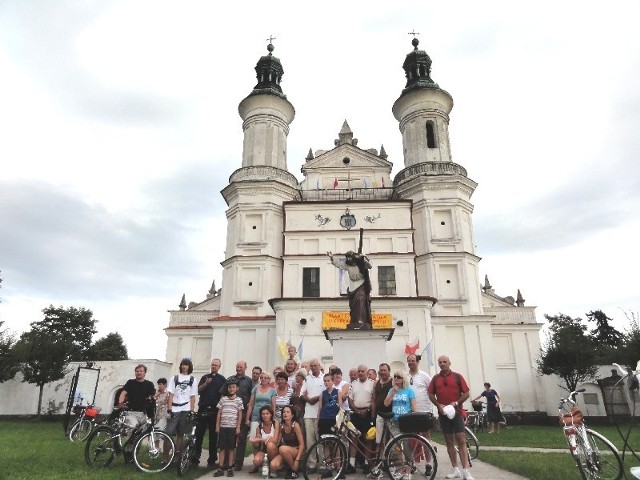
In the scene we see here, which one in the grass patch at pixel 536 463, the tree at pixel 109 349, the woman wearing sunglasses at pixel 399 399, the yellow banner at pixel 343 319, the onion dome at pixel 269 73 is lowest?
the grass patch at pixel 536 463

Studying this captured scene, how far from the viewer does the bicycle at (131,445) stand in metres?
7.53

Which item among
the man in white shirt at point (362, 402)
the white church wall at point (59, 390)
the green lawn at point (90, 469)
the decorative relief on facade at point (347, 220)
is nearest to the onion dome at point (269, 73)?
the decorative relief on facade at point (347, 220)

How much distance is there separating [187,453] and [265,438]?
1347 millimetres

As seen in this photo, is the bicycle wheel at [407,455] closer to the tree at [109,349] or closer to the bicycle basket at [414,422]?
the bicycle basket at [414,422]

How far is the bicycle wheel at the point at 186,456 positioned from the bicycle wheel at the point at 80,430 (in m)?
6.96

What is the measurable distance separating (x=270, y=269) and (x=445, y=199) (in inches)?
487

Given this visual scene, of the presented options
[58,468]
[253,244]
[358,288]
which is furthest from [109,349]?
[58,468]

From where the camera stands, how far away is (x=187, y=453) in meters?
7.42

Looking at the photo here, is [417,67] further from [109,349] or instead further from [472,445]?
[109,349]

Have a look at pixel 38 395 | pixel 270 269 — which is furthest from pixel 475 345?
pixel 38 395

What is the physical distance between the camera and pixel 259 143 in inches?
1240

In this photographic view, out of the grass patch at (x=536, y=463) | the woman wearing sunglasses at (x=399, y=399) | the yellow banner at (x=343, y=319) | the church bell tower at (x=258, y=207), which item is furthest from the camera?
the church bell tower at (x=258, y=207)

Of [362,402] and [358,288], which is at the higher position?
[358,288]

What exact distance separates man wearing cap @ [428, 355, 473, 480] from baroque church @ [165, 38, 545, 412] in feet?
52.5
